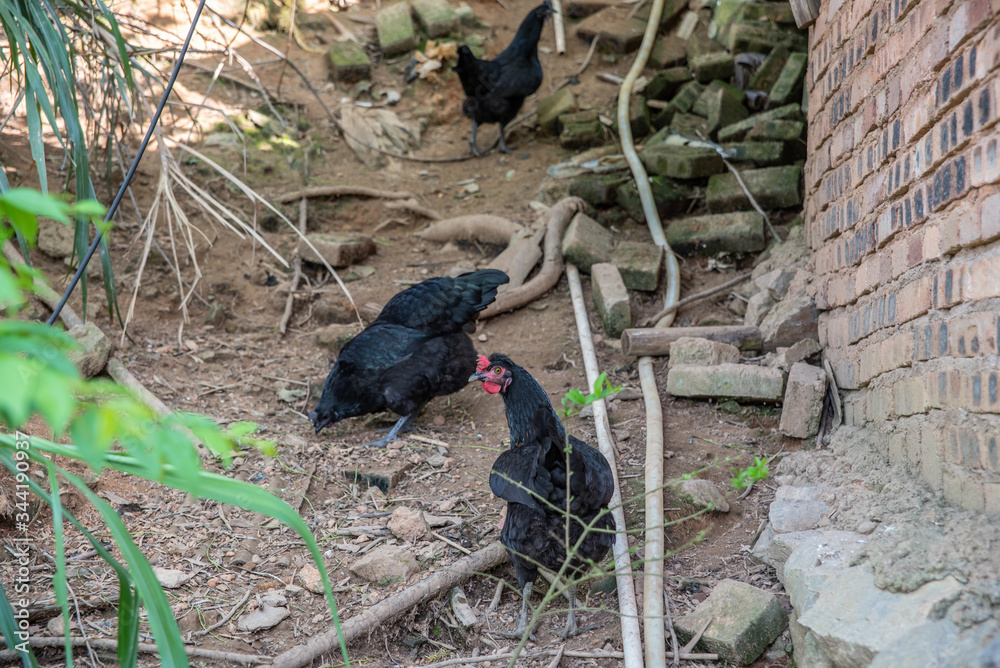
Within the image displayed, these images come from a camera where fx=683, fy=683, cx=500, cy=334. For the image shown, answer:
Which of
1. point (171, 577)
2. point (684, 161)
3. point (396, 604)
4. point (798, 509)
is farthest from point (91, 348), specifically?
point (684, 161)

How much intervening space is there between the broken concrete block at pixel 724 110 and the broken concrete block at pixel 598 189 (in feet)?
2.87

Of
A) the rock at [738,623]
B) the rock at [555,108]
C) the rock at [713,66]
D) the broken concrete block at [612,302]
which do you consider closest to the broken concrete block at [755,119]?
the rock at [713,66]

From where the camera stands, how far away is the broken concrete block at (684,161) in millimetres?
5039

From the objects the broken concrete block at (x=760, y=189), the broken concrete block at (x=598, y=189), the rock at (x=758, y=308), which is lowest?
the rock at (x=758, y=308)

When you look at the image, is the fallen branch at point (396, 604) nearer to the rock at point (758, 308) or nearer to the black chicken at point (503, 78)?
the rock at point (758, 308)

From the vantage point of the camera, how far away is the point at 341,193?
241 inches

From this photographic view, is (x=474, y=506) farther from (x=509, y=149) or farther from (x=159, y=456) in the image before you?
(x=509, y=149)

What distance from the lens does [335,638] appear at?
7.34 ft

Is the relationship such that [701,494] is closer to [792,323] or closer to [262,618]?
[792,323]

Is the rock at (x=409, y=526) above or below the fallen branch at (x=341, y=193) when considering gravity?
below

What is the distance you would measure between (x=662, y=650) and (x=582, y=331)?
7.87 feet

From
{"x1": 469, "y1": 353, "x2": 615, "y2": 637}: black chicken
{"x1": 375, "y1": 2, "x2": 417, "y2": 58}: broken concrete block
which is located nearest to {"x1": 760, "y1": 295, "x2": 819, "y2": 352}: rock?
{"x1": 469, "y1": 353, "x2": 615, "y2": 637}: black chicken

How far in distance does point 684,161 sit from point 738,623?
146 inches

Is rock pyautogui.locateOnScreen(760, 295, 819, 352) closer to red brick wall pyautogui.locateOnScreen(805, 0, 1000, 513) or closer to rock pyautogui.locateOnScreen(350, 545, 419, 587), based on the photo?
red brick wall pyautogui.locateOnScreen(805, 0, 1000, 513)
